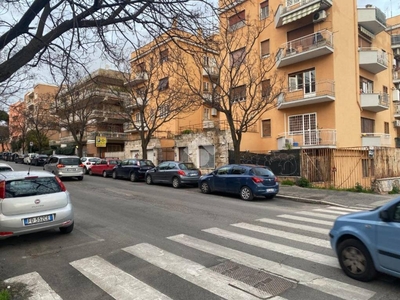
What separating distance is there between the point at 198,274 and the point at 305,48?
2000cm

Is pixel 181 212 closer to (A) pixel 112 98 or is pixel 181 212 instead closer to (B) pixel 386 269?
(B) pixel 386 269

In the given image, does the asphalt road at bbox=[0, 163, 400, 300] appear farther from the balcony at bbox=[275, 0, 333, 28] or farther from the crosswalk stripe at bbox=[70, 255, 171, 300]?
the balcony at bbox=[275, 0, 333, 28]

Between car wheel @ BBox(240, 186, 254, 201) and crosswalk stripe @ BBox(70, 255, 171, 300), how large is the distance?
814 cm

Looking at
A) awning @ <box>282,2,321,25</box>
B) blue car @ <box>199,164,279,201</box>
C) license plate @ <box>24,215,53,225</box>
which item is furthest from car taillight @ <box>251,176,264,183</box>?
awning @ <box>282,2,321,25</box>

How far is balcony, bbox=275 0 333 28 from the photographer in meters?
19.8

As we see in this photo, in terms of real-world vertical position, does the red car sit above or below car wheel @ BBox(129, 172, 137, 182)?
above

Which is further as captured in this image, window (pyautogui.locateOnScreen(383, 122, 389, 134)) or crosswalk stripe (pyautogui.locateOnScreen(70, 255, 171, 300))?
window (pyautogui.locateOnScreen(383, 122, 389, 134))

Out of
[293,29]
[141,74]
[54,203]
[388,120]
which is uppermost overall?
[293,29]

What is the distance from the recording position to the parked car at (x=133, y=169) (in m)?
20.3

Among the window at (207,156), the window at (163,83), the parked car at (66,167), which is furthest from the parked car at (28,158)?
the window at (207,156)

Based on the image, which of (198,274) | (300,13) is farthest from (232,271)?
(300,13)

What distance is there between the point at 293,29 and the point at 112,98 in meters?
26.0

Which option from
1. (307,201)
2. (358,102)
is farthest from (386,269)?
(358,102)

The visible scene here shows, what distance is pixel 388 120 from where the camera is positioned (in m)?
27.1
